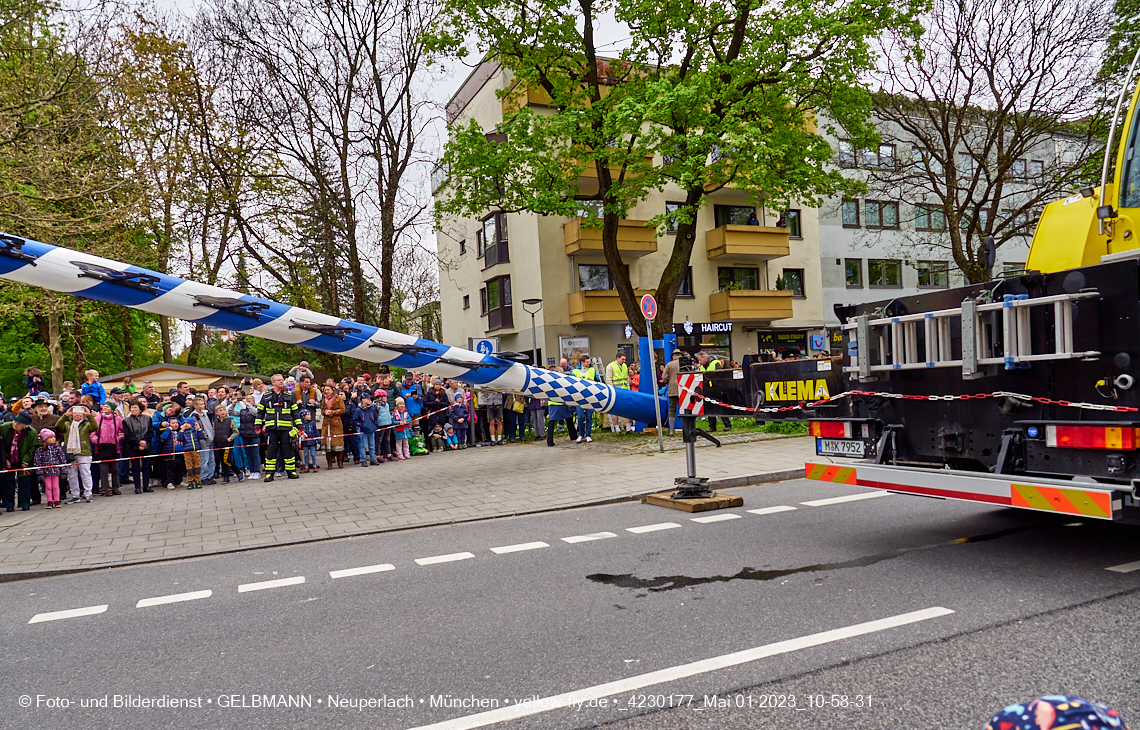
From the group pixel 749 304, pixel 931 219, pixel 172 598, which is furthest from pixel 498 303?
pixel 172 598

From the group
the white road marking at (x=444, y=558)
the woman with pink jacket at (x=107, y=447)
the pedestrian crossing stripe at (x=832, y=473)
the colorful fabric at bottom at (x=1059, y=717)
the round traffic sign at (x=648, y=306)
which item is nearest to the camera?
the colorful fabric at bottom at (x=1059, y=717)

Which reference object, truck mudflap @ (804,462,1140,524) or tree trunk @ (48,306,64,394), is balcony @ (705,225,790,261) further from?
truck mudflap @ (804,462,1140,524)

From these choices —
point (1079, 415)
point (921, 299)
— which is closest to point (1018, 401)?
point (1079, 415)

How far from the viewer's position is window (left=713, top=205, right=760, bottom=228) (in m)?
35.3

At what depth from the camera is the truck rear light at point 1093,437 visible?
462 cm

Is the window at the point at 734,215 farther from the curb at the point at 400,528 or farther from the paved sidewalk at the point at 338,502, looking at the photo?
the curb at the point at 400,528

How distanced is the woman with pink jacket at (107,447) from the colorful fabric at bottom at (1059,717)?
14.5m

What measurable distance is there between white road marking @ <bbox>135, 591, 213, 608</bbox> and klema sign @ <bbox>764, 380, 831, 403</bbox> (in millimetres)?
5366

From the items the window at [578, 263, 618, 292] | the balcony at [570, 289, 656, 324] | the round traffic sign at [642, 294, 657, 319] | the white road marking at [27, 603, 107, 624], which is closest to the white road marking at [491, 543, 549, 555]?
the white road marking at [27, 603, 107, 624]

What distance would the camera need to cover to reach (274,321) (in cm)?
1095

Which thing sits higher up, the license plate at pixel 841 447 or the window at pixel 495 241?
the window at pixel 495 241

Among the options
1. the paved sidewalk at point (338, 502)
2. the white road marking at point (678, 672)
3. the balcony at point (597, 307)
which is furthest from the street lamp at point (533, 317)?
the white road marking at point (678, 672)

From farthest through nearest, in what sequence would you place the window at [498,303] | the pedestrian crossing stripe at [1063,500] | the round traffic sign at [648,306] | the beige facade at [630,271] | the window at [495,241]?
the window at [495,241] < the window at [498,303] < the beige facade at [630,271] < the round traffic sign at [648,306] < the pedestrian crossing stripe at [1063,500]

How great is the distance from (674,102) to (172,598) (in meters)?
15.4
